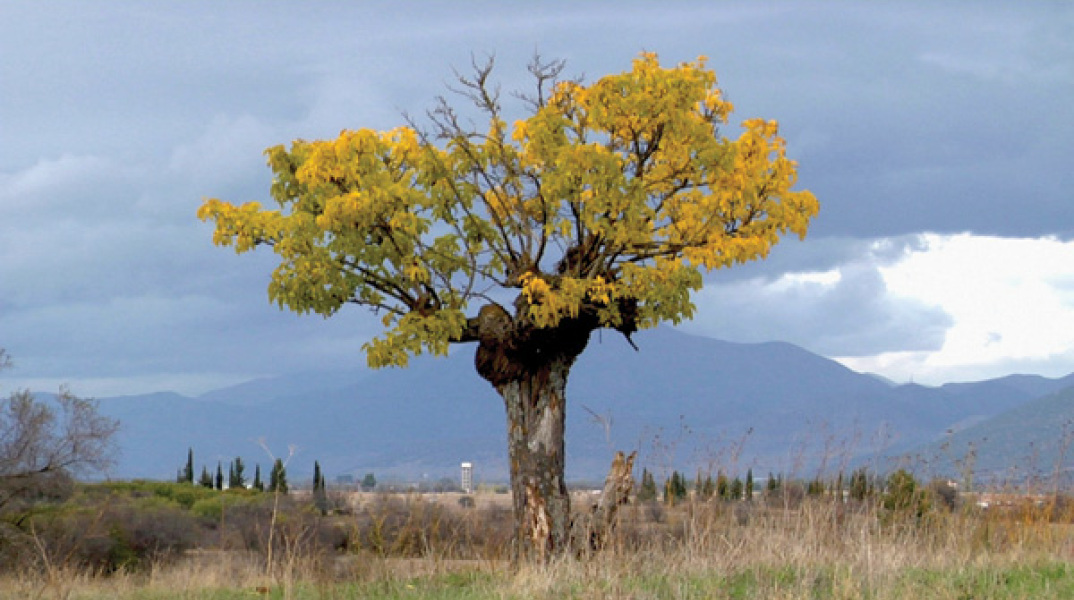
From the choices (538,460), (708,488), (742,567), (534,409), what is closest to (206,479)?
(534,409)

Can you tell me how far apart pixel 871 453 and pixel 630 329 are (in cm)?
607

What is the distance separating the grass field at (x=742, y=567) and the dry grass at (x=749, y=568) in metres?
0.03

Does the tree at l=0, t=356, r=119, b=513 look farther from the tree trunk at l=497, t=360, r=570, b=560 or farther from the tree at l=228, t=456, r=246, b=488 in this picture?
the tree at l=228, t=456, r=246, b=488

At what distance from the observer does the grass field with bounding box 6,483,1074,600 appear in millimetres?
11750

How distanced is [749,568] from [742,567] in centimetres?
12

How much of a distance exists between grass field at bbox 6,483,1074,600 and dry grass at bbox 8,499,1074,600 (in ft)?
0.08

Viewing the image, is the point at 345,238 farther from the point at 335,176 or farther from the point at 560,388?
the point at 560,388

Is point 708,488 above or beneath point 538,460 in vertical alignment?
beneath

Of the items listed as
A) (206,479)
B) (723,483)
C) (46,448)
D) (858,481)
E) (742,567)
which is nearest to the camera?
(742,567)

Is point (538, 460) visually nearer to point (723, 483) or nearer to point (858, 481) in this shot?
point (858, 481)

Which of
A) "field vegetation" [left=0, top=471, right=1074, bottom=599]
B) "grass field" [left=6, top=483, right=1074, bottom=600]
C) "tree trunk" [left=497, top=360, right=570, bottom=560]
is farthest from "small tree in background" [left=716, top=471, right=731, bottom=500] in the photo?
"tree trunk" [left=497, top=360, right=570, bottom=560]

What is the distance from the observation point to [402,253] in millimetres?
23172

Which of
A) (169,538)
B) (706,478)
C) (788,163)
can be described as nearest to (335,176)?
(788,163)

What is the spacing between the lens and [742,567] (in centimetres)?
1320
